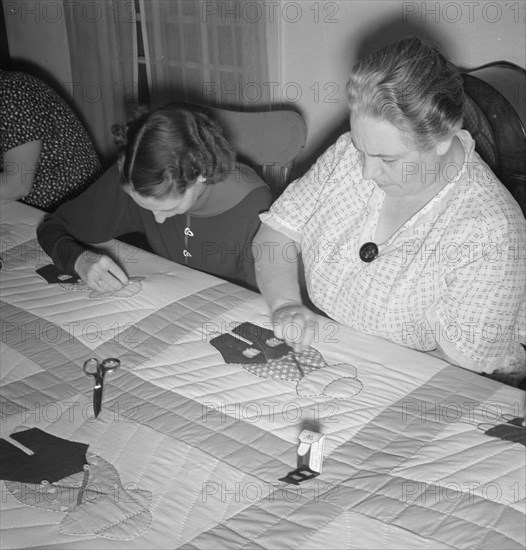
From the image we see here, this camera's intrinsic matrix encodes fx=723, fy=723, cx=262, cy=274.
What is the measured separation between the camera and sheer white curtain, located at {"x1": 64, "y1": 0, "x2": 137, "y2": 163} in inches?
138

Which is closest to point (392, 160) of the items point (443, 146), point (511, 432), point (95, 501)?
point (443, 146)

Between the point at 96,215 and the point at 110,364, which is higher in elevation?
the point at 96,215

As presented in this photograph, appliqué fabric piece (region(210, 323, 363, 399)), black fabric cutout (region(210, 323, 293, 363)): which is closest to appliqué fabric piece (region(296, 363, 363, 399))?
appliqué fabric piece (region(210, 323, 363, 399))

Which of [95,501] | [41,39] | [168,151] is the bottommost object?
[95,501]

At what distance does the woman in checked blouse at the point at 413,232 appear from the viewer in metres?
1.29

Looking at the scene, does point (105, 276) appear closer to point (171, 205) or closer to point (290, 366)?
point (171, 205)

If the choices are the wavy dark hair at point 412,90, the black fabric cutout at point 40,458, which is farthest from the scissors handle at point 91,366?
the wavy dark hair at point 412,90

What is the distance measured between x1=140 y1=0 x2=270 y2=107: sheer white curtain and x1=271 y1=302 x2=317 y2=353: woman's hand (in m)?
1.81

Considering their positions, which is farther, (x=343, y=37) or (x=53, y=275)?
(x=343, y=37)

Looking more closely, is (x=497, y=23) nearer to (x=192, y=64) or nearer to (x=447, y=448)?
(x=192, y=64)

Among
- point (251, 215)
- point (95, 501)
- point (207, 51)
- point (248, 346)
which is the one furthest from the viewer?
point (207, 51)

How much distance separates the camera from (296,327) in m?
1.39

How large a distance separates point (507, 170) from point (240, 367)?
1025mm

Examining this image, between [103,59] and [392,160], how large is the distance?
2656 millimetres
